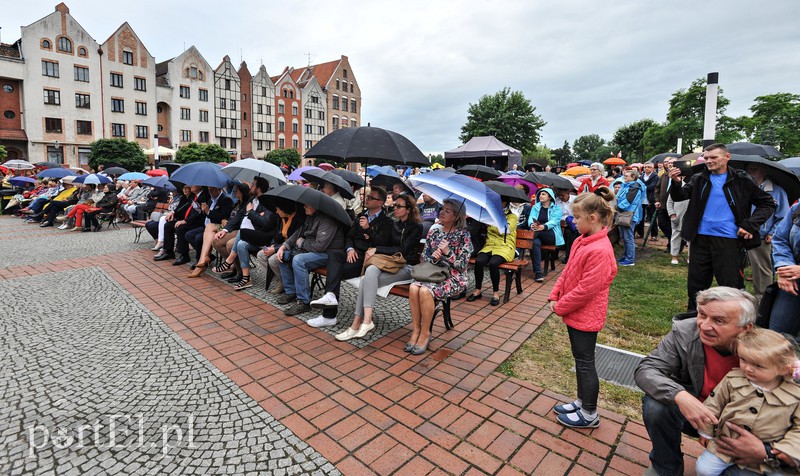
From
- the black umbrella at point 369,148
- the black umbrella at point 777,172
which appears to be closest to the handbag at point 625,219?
the black umbrella at point 777,172

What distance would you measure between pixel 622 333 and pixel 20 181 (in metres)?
22.6

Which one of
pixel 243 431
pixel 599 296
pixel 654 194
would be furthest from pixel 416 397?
pixel 654 194

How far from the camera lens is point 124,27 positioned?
41.2 metres

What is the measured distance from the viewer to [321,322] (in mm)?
4879

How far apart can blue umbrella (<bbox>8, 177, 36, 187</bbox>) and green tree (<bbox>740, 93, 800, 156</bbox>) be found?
50986mm

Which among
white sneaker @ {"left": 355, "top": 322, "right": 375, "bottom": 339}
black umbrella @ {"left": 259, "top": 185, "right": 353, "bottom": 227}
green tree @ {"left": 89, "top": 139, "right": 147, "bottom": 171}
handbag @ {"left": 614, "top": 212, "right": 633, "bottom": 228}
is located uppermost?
green tree @ {"left": 89, "top": 139, "right": 147, "bottom": 171}

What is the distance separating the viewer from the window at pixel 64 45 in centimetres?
3763

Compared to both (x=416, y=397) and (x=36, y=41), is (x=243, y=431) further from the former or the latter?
(x=36, y=41)

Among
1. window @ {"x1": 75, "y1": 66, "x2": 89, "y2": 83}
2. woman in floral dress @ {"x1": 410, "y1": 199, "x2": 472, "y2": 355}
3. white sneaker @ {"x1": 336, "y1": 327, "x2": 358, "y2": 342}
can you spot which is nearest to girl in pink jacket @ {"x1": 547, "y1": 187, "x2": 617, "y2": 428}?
woman in floral dress @ {"x1": 410, "y1": 199, "x2": 472, "y2": 355}

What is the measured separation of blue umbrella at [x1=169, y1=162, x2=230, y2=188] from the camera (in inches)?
276

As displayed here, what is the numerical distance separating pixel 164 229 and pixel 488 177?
7687mm

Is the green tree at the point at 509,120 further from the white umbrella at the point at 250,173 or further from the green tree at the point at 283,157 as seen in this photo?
the white umbrella at the point at 250,173

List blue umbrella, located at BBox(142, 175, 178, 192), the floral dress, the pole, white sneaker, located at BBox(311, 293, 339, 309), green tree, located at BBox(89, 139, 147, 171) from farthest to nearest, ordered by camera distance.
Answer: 1. green tree, located at BBox(89, 139, 147, 171)
2. blue umbrella, located at BBox(142, 175, 178, 192)
3. the pole
4. white sneaker, located at BBox(311, 293, 339, 309)
5. the floral dress

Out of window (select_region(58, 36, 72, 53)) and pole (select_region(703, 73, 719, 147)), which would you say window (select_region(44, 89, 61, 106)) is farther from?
pole (select_region(703, 73, 719, 147))
